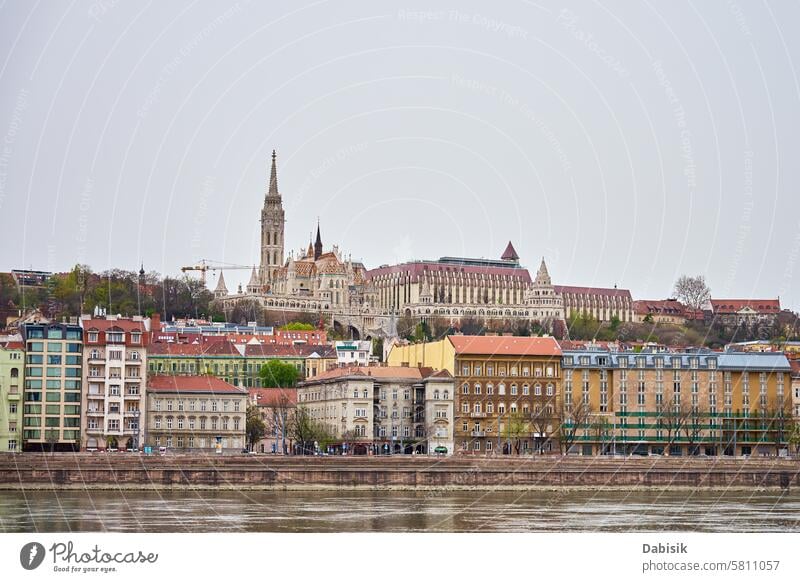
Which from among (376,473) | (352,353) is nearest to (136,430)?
(376,473)

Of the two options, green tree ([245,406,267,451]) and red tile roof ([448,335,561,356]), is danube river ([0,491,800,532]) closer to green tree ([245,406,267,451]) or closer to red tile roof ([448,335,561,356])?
red tile roof ([448,335,561,356])

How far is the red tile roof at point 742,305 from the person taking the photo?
93562mm

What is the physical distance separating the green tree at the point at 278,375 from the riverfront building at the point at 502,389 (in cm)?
1205

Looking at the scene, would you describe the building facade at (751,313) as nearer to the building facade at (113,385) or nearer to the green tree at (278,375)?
the green tree at (278,375)

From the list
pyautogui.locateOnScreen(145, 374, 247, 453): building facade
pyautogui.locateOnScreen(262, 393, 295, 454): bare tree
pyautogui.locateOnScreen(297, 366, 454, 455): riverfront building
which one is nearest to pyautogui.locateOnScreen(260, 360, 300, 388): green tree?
pyautogui.locateOnScreen(262, 393, 295, 454): bare tree

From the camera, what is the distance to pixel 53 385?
4800 cm

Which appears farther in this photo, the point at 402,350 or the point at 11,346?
the point at 402,350

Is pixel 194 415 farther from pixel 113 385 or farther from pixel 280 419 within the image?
pixel 280 419

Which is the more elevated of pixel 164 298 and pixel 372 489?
pixel 164 298

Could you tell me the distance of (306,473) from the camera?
39906mm

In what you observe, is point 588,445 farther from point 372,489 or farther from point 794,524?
point 794,524
